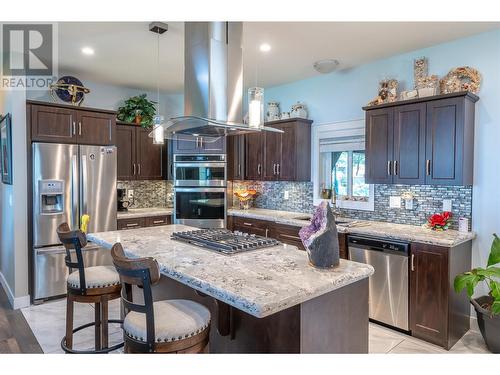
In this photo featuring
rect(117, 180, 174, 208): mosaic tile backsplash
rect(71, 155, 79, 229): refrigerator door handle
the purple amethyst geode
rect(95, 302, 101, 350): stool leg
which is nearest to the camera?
the purple amethyst geode

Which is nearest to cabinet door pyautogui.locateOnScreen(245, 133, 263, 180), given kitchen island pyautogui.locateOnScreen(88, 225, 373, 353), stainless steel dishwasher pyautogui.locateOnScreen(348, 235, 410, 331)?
stainless steel dishwasher pyautogui.locateOnScreen(348, 235, 410, 331)

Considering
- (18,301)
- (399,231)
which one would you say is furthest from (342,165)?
(18,301)

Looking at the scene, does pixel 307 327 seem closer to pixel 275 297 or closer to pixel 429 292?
pixel 275 297

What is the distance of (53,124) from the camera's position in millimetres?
4051

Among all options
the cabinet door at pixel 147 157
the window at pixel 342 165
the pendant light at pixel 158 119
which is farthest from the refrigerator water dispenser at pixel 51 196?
the window at pixel 342 165

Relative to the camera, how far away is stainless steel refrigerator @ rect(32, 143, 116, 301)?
3926 mm

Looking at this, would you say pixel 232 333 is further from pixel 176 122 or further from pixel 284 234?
pixel 284 234

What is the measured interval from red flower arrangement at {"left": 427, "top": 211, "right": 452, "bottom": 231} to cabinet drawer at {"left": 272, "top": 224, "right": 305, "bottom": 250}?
1.41 m

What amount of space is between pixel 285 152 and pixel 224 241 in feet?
8.32

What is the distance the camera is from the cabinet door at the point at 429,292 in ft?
9.84

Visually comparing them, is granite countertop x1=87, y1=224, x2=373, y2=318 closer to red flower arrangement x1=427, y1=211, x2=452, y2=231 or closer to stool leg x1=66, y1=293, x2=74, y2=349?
stool leg x1=66, y1=293, x2=74, y2=349

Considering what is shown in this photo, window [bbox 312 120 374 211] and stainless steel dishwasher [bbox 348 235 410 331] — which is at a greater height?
window [bbox 312 120 374 211]

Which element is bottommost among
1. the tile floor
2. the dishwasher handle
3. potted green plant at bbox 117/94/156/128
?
the tile floor

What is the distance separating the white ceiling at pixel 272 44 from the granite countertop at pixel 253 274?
1983mm
